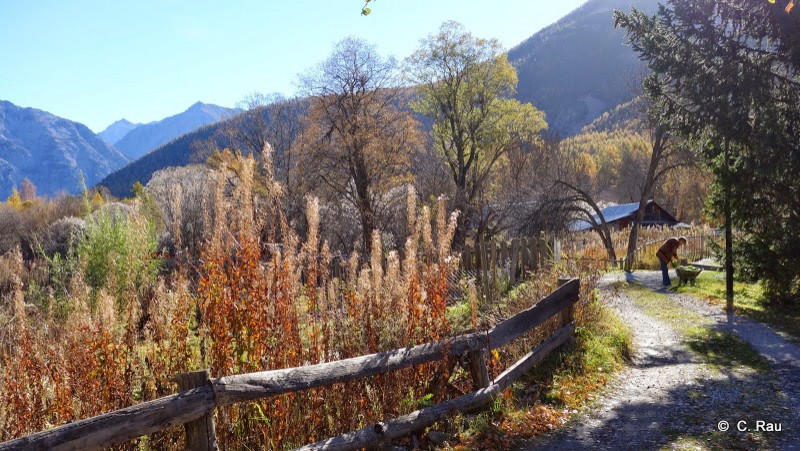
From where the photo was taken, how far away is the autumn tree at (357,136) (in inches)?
1011

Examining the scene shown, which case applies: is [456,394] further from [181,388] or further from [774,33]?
[774,33]

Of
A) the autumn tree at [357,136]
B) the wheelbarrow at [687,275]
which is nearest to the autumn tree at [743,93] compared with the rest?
the wheelbarrow at [687,275]

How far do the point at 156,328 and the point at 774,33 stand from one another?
10.3 meters

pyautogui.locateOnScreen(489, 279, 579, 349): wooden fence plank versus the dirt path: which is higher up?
pyautogui.locateOnScreen(489, 279, 579, 349): wooden fence plank

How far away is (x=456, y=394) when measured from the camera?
576 centimetres

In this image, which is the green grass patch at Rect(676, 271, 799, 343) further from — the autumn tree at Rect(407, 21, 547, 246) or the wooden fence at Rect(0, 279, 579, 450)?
the autumn tree at Rect(407, 21, 547, 246)

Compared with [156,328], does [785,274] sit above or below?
below

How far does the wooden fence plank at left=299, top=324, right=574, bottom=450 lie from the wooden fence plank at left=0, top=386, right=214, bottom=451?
91cm

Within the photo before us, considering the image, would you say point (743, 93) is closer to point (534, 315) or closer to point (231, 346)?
point (534, 315)

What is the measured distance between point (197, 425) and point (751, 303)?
521 inches

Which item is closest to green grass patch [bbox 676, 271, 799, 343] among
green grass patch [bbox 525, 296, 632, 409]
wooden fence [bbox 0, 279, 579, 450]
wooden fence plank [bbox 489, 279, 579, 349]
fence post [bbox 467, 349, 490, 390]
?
green grass patch [bbox 525, 296, 632, 409]

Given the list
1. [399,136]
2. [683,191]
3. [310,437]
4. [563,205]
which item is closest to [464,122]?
[399,136]

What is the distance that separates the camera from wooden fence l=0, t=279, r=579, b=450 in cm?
306

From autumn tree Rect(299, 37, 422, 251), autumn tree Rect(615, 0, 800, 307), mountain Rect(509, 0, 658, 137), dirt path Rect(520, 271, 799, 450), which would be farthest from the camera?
mountain Rect(509, 0, 658, 137)
